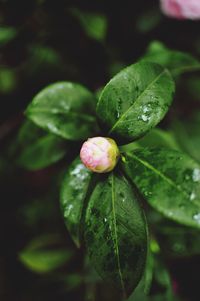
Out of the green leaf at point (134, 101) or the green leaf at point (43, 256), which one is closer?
the green leaf at point (134, 101)

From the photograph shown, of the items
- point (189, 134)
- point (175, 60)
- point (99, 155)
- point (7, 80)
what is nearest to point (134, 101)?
point (99, 155)

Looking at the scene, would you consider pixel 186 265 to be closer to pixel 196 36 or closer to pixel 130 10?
pixel 196 36

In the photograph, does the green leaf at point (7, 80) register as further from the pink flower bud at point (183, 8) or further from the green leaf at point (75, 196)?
the green leaf at point (75, 196)

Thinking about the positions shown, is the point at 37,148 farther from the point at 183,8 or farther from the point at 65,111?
the point at 183,8

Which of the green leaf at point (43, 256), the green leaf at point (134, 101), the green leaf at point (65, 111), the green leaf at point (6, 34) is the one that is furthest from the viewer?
the green leaf at point (43, 256)

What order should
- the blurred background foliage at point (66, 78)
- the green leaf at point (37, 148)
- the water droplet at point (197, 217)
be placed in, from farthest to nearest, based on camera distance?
the blurred background foliage at point (66, 78)
the green leaf at point (37, 148)
the water droplet at point (197, 217)

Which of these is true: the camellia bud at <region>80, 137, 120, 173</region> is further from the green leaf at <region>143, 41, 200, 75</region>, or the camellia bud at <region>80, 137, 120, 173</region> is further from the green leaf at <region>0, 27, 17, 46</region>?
the green leaf at <region>0, 27, 17, 46</region>

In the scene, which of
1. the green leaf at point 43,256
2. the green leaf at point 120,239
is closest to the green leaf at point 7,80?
the green leaf at point 43,256
